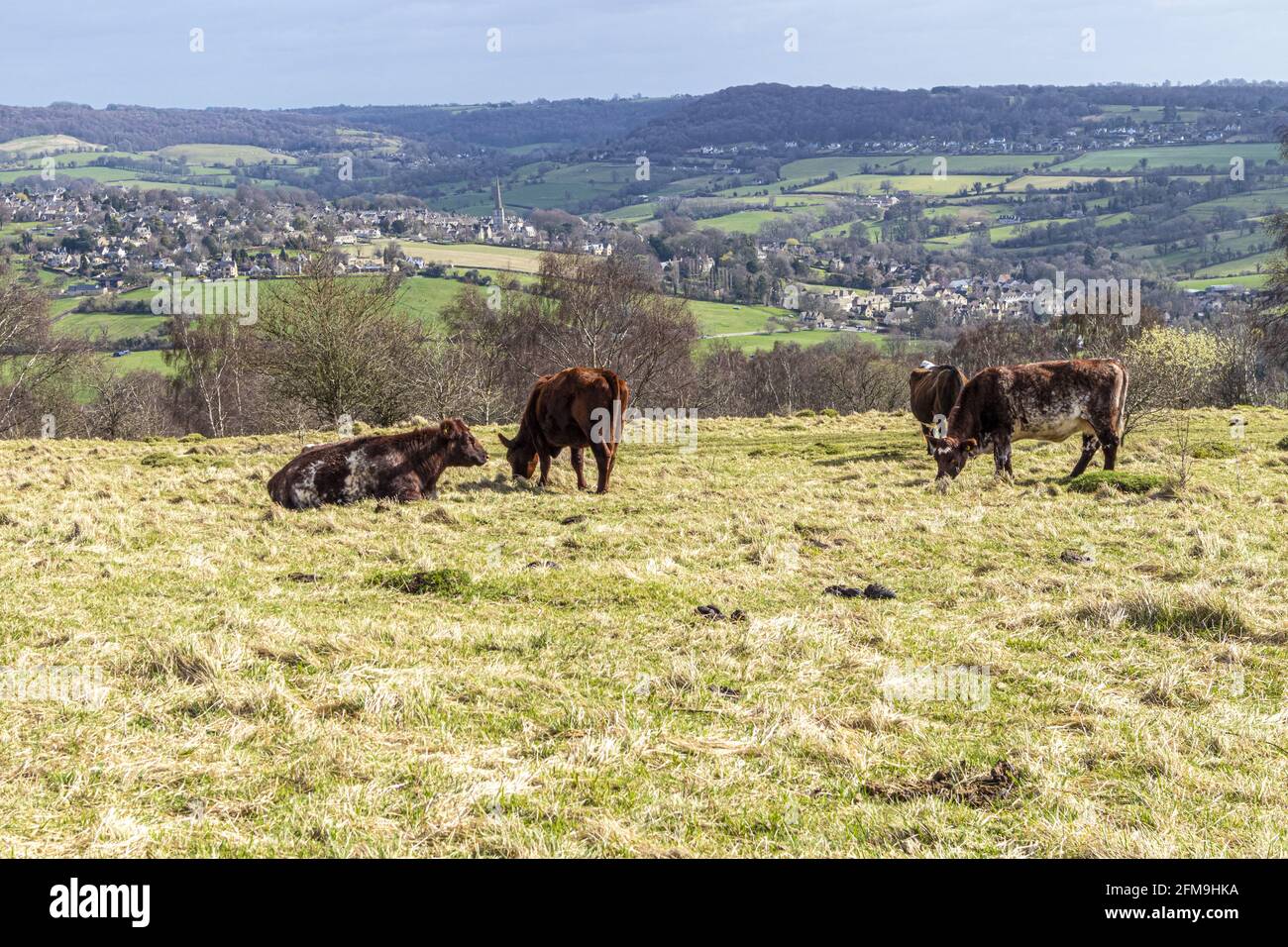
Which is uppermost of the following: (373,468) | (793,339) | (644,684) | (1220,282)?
(1220,282)

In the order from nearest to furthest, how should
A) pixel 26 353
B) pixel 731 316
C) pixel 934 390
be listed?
pixel 934 390 → pixel 26 353 → pixel 731 316

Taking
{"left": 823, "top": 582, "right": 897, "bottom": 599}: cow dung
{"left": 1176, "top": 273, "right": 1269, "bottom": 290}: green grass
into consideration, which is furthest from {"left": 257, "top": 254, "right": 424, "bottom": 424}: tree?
{"left": 1176, "top": 273, "right": 1269, "bottom": 290}: green grass

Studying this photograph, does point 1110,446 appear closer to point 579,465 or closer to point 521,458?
point 579,465

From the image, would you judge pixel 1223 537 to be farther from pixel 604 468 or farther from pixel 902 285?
pixel 902 285

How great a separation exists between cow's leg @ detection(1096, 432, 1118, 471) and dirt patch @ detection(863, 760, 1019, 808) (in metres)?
16.9

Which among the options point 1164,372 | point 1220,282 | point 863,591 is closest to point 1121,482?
point 863,591

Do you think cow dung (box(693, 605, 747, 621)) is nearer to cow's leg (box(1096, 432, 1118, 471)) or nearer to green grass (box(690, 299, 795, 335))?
cow's leg (box(1096, 432, 1118, 471))

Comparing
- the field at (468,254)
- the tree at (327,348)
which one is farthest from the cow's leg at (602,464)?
the field at (468,254)

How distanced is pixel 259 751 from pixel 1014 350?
6605 centimetres

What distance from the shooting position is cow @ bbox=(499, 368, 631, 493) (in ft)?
61.8

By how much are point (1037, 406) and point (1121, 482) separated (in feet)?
9.35

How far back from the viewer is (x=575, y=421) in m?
19.1

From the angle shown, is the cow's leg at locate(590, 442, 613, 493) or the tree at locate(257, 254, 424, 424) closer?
the cow's leg at locate(590, 442, 613, 493)
